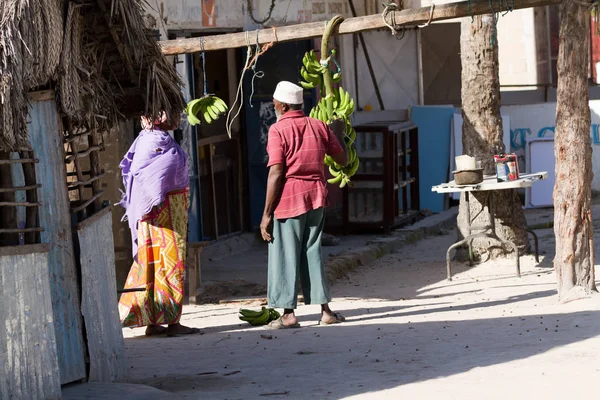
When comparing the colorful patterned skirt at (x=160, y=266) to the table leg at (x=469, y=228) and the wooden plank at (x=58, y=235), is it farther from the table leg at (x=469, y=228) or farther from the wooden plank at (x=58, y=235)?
the table leg at (x=469, y=228)

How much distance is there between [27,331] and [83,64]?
152cm

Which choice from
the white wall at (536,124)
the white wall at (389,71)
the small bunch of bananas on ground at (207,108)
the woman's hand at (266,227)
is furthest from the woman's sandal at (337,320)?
the white wall at (536,124)

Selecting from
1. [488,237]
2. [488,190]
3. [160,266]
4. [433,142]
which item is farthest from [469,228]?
[433,142]

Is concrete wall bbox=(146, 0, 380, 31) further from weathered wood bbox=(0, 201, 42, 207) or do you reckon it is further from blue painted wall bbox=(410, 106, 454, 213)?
weathered wood bbox=(0, 201, 42, 207)

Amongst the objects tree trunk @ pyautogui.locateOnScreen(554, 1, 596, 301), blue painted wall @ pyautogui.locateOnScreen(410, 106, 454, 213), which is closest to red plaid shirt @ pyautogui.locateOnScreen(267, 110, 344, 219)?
tree trunk @ pyautogui.locateOnScreen(554, 1, 596, 301)

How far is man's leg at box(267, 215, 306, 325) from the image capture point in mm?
8031

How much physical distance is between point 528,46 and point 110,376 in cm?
1816

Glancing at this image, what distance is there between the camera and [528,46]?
75.7 ft

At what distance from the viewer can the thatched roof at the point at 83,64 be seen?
5324 millimetres

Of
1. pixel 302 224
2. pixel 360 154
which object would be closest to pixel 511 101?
pixel 360 154

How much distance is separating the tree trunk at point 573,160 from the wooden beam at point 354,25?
13.4 inches

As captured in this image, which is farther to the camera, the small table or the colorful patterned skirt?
the small table

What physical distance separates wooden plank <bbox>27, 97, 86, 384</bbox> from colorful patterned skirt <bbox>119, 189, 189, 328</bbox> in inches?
79.7

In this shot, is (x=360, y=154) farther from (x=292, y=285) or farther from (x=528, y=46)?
(x=528, y=46)
